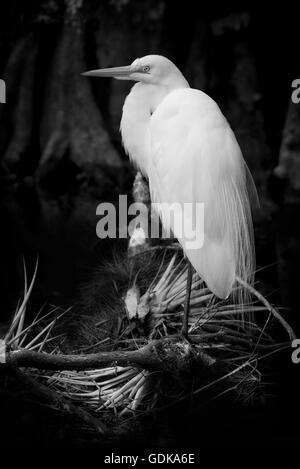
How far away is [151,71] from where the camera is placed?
120 inches

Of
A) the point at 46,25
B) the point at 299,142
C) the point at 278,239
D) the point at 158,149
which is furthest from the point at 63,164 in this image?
the point at 158,149

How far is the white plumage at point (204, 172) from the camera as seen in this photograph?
9.05 feet

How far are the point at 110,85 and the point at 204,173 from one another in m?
7.36

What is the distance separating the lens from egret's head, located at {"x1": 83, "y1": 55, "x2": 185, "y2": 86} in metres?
3.04

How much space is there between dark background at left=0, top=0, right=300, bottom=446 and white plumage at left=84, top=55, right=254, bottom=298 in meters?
5.44

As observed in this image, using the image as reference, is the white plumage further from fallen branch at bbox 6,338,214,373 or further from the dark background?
the dark background

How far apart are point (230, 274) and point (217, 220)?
0.25 metres

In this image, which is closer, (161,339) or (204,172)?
(161,339)

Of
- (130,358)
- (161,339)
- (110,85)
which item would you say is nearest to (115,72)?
(161,339)

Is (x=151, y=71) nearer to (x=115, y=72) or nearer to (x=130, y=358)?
(x=115, y=72)

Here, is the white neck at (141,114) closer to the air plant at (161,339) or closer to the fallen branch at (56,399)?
the air plant at (161,339)

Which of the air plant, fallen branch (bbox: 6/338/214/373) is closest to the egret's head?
the air plant

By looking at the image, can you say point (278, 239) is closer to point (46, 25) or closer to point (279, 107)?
point (279, 107)

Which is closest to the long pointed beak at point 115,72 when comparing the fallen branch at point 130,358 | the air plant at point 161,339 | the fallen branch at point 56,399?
the air plant at point 161,339
